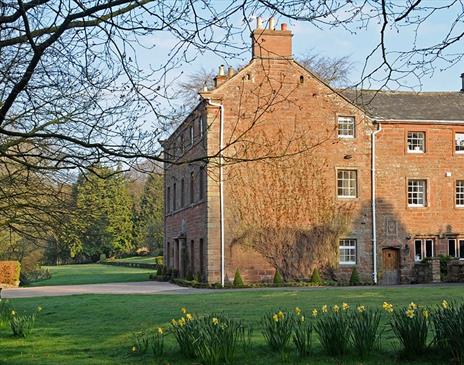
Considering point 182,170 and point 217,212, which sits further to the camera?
point 182,170

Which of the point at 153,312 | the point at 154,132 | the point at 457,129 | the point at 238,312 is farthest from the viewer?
the point at 457,129

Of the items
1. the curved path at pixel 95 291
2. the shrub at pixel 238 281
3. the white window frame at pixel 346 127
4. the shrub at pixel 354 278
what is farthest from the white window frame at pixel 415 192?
the curved path at pixel 95 291

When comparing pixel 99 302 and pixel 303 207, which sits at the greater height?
pixel 303 207

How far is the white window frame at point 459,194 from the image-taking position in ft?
110

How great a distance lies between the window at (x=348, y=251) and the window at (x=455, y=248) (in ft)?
16.7

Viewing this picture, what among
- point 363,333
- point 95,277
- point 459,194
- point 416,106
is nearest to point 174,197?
point 95,277

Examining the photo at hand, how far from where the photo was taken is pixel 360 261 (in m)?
31.9

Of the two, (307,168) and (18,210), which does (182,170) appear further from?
(18,210)

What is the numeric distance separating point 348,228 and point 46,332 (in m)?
20.3

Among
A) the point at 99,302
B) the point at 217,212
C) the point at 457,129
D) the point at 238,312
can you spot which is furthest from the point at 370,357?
the point at 457,129

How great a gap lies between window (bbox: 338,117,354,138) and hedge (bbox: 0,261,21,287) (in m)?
20.2

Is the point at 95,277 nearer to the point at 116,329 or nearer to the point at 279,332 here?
the point at 116,329

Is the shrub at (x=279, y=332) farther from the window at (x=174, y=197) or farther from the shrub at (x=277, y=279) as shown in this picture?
the window at (x=174, y=197)

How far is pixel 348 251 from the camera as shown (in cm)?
3216
